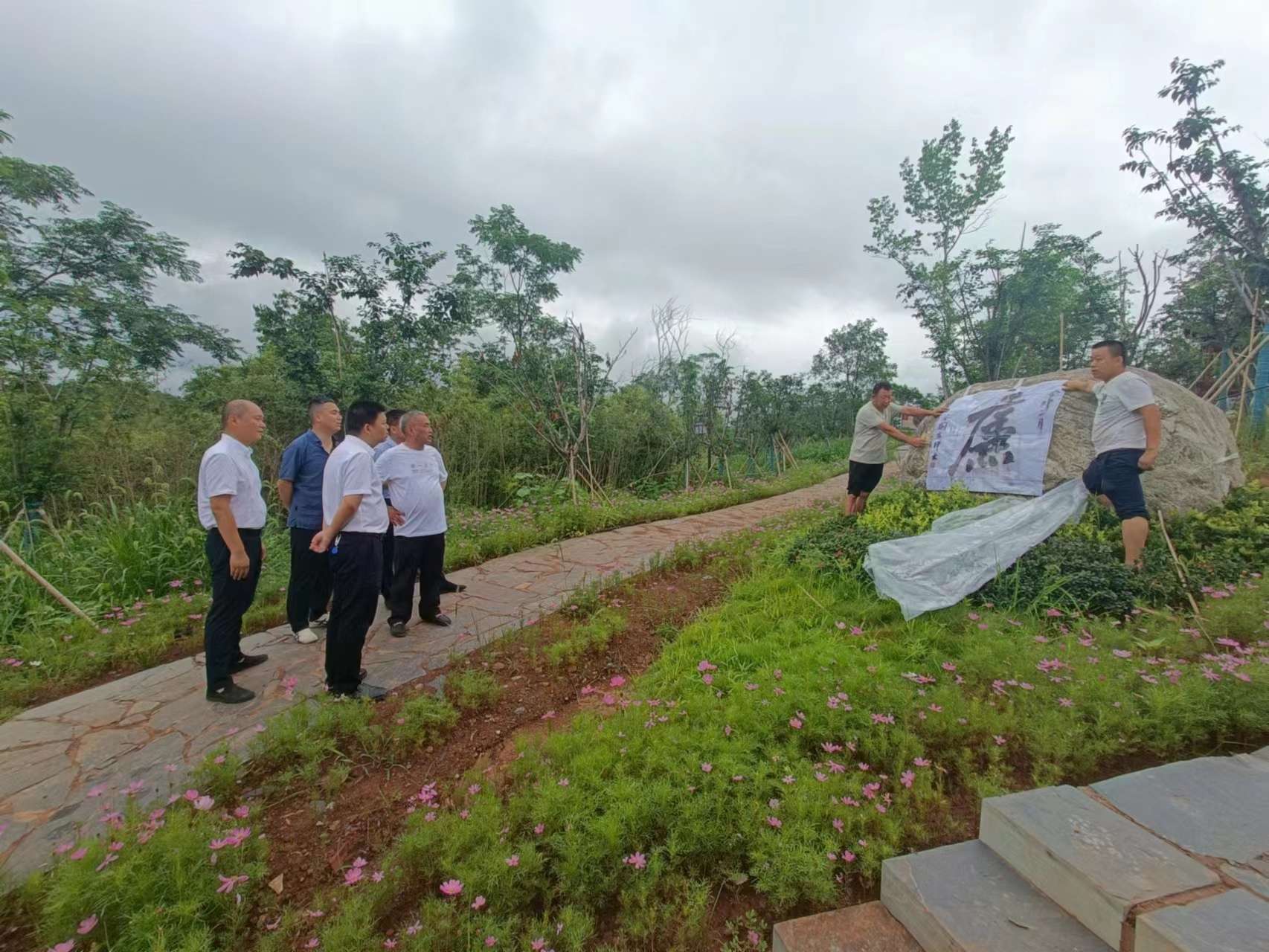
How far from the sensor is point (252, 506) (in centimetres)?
272

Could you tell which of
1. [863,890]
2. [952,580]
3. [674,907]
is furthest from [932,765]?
[952,580]

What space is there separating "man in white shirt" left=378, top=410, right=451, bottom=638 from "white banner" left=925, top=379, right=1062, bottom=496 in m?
5.41

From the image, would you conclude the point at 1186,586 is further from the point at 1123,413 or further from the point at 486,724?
the point at 486,724

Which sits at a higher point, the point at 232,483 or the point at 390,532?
the point at 232,483

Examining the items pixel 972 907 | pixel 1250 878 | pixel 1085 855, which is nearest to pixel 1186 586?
pixel 1250 878

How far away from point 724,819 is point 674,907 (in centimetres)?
32

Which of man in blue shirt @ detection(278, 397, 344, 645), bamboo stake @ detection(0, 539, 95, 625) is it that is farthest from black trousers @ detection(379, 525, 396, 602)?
bamboo stake @ detection(0, 539, 95, 625)

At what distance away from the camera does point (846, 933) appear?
1.41 metres

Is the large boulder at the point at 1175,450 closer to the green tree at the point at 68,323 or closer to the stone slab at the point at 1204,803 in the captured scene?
the stone slab at the point at 1204,803

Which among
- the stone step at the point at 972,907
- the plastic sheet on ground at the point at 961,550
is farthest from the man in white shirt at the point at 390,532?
the plastic sheet on ground at the point at 961,550

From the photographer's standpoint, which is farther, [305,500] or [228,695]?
[305,500]

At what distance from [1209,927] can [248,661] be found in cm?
409

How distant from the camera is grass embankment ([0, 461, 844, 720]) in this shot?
3.16 meters

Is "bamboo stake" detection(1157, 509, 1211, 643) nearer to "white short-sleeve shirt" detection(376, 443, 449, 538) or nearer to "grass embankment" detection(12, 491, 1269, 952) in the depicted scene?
"grass embankment" detection(12, 491, 1269, 952)
